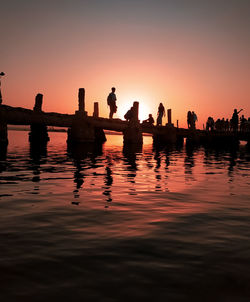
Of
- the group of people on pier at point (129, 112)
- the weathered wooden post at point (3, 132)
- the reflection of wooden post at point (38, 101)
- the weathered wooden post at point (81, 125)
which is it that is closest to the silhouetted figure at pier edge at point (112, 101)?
the group of people on pier at point (129, 112)

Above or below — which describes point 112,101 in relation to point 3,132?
above

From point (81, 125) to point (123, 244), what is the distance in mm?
18791

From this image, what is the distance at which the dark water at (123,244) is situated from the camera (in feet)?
7.71

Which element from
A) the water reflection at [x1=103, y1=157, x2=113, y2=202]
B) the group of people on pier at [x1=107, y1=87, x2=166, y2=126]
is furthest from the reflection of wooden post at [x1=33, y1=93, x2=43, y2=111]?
the water reflection at [x1=103, y1=157, x2=113, y2=202]

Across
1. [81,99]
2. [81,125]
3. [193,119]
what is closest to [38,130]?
[81,125]

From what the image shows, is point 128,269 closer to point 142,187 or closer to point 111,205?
point 111,205

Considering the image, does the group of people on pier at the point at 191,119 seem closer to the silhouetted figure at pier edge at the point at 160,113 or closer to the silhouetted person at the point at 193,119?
the silhouetted person at the point at 193,119

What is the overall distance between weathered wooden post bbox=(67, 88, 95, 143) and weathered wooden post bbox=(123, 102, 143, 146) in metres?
4.46

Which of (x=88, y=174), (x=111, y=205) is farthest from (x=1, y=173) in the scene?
(x=111, y=205)

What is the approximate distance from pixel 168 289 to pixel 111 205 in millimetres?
2718

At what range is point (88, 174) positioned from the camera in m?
8.59

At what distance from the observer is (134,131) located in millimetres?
26312

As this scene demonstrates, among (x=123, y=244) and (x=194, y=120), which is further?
(x=194, y=120)

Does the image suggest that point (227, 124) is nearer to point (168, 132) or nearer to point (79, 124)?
point (168, 132)
